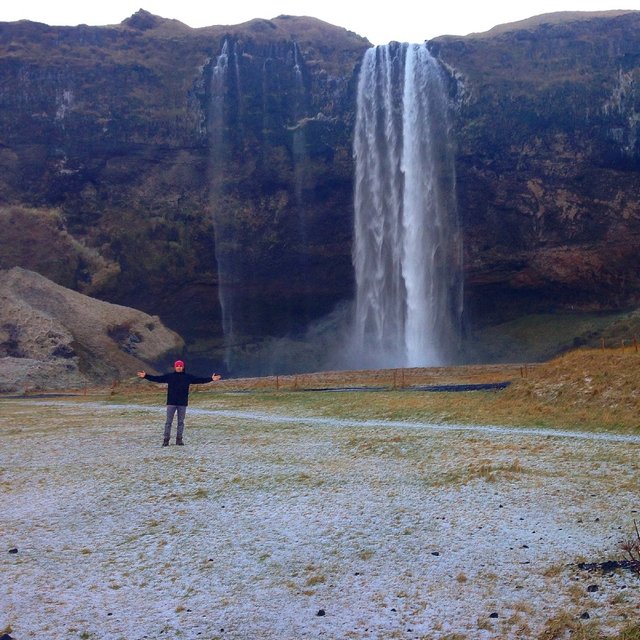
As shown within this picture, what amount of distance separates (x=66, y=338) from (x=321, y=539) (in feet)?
148

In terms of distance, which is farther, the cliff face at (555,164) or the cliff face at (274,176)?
the cliff face at (274,176)

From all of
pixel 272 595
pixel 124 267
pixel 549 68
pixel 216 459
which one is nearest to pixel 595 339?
pixel 549 68

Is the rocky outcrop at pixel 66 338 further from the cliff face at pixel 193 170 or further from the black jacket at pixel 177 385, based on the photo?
the black jacket at pixel 177 385

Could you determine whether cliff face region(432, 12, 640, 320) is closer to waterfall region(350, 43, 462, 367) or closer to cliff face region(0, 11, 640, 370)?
cliff face region(0, 11, 640, 370)

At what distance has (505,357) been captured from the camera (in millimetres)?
60406

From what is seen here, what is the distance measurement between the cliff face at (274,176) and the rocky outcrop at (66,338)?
6.00 metres

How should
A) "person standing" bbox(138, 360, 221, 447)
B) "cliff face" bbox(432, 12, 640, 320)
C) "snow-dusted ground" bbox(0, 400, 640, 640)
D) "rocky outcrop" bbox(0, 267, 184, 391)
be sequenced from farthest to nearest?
1. "cliff face" bbox(432, 12, 640, 320)
2. "rocky outcrop" bbox(0, 267, 184, 391)
3. "person standing" bbox(138, 360, 221, 447)
4. "snow-dusted ground" bbox(0, 400, 640, 640)

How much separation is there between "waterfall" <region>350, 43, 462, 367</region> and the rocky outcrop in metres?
16.5

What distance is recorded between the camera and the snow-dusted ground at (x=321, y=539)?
7.05m

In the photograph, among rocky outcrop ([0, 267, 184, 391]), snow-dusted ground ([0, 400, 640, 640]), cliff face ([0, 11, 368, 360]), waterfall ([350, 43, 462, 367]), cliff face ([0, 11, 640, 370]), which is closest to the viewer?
A: snow-dusted ground ([0, 400, 640, 640])

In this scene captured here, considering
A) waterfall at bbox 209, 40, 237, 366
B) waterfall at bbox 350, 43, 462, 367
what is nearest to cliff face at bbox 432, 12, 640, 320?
waterfall at bbox 350, 43, 462, 367

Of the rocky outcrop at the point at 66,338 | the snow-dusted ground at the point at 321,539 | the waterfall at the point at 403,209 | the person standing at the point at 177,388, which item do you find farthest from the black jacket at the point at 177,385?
the waterfall at the point at 403,209

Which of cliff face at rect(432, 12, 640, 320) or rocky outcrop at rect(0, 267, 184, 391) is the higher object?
cliff face at rect(432, 12, 640, 320)

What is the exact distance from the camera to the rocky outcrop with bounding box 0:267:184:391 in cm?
4712
